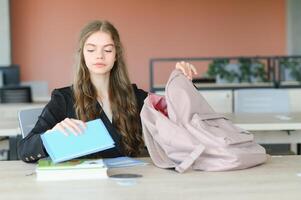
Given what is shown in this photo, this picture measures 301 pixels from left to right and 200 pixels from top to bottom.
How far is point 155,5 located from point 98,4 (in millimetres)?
871

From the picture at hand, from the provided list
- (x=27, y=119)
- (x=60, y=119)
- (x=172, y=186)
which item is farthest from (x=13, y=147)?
(x=172, y=186)

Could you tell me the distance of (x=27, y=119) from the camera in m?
2.45

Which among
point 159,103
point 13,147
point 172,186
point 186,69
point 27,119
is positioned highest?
point 186,69

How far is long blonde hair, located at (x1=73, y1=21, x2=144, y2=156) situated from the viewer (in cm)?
208

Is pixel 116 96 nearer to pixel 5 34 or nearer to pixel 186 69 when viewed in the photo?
pixel 186 69

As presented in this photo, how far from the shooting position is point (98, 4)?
8297mm

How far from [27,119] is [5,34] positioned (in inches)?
223

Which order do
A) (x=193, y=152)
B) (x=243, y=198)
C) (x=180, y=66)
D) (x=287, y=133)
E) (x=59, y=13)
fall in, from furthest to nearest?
1. (x=59, y=13)
2. (x=287, y=133)
3. (x=180, y=66)
4. (x=193, y=152)
5. (x=243, y=198)

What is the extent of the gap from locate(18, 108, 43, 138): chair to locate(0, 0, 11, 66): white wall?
5.59 meters

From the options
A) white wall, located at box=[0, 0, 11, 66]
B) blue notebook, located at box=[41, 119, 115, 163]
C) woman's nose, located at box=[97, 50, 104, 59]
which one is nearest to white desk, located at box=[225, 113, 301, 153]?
woman's nose, located at box=[97, 50, 104, 59]

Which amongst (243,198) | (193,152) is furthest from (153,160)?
(243,198)

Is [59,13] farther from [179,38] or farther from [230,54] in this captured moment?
[230,54]

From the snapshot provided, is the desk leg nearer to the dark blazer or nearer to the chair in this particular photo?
the chair

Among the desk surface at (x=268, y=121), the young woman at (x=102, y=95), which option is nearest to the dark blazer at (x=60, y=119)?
the young woman at (x=102, y=95)
